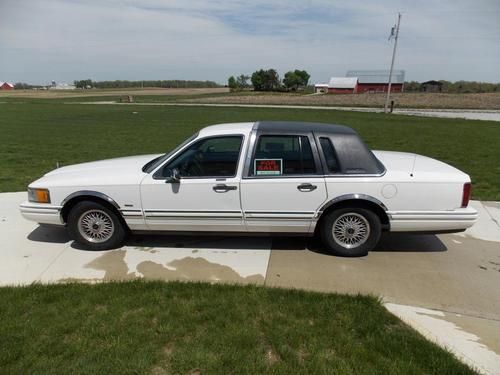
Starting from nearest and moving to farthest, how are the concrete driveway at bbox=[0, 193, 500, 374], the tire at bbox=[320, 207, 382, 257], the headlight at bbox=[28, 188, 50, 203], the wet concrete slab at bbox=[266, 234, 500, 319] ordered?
the concrete driveway at bbox=[0, 193, 500, 374]
the wet concrete slab at bbox=[266, 234, 500, 319]
the tire at bbox=[320, 207, 382, 257]
the headlight at bbox=[28, 188, 50, 203]

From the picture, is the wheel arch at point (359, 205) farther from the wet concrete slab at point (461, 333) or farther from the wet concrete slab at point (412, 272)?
the wet concrete slab at point (461, 333)

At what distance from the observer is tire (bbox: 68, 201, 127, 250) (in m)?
4.31

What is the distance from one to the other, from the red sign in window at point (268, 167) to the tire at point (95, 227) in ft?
5.70

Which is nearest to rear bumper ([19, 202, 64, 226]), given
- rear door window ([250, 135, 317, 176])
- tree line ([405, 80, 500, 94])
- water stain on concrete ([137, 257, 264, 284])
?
water stain on concrete ([137, 257, 264, 284])

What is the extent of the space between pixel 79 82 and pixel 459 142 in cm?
16103

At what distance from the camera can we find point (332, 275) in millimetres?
3869

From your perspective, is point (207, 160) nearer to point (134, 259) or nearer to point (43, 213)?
point (134, 259)

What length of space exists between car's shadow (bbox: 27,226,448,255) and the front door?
0.43 m

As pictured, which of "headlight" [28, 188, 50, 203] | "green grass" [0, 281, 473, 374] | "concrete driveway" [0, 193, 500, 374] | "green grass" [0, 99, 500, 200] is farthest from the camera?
"green grass" [0, 99, 500, 200]

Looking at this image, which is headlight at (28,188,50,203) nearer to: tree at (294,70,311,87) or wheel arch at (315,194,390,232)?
wheel arch at (315,194,390,232)

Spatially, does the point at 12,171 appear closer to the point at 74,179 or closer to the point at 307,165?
the point at 74,179

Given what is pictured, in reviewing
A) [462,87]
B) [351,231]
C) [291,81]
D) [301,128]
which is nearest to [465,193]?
[351,231]

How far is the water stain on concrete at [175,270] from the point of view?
3.83 m

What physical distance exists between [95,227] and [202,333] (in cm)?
221
